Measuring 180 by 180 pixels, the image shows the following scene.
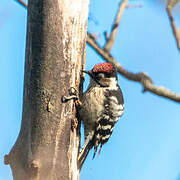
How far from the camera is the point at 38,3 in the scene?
8.58 feet

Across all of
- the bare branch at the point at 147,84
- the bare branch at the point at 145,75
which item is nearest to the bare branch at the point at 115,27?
the bare branch at the point at 145,75

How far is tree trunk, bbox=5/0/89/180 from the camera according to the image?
98.0 inches

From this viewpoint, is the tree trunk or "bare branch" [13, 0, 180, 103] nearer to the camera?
the tree trunk

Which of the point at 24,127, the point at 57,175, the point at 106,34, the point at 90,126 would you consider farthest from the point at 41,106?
the point at 106,34

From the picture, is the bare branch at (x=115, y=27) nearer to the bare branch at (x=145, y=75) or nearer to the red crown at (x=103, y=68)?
the bare branch at (x=145, y=75)

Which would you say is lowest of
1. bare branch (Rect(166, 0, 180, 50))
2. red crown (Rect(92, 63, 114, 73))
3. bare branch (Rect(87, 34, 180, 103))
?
bare branch (Rect(87, 34, 180, 103))

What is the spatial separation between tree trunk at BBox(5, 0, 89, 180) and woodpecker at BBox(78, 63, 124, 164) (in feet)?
2.25

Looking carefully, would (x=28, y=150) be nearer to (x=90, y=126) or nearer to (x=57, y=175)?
(x=57, y=175)

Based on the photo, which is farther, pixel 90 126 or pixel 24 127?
pixel 90 126

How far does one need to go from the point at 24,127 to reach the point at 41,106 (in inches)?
7.7

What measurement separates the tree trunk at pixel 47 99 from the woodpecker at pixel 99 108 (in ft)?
2.25

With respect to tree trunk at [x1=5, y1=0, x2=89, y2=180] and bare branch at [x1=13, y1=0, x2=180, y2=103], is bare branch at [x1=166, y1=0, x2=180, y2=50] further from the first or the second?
tree trunk at [x1=5, y1=0, x2=89, y2=180]

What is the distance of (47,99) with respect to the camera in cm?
264

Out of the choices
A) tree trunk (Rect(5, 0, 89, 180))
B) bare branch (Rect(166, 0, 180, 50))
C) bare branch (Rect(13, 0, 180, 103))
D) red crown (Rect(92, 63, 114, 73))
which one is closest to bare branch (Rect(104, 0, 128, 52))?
bare branch (Rect(13, 0, 180, 103))
